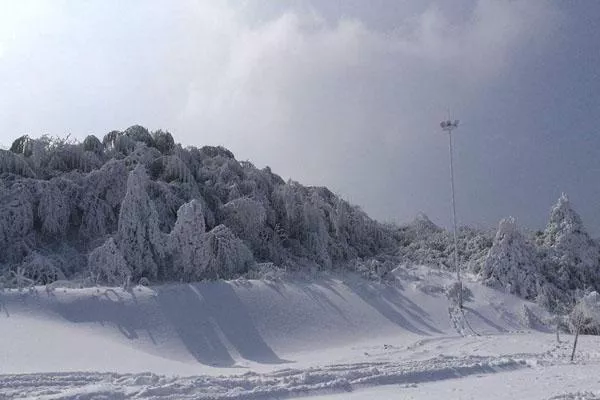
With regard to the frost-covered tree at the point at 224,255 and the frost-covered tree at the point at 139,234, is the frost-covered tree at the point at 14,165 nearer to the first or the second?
the frost-covered tree at the point at 139,234

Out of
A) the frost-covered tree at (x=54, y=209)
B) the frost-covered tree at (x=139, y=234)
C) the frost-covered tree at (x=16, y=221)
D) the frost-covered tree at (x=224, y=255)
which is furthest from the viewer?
the frost-covered tree at (x=54, y=209)

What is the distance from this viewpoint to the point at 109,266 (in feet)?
56.7

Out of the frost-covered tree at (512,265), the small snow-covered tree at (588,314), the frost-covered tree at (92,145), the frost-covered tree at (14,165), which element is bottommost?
the small snow-covered tree at (588,314)

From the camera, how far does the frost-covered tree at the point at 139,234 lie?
60.5 ft

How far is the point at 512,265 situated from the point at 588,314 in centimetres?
396

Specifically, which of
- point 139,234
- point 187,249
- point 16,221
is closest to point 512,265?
point 187,249

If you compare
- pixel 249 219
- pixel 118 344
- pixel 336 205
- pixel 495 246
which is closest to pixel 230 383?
pixel 118 344

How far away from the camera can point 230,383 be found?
1060cm

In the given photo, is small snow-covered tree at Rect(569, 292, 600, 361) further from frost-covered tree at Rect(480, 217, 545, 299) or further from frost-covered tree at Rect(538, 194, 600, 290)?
frost-covered tree at Rect(538, 194, 600, 290)

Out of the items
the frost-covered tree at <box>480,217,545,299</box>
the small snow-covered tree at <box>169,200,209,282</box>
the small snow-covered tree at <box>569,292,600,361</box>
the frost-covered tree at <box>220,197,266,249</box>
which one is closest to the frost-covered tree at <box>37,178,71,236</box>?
the small snow-covered tree at <box>169,200,209,282</box>

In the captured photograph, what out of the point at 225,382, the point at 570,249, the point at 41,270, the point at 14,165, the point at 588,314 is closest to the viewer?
the point at 225,382

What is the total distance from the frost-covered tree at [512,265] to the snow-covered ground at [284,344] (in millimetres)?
686

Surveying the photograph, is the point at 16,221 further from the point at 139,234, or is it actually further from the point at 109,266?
the point at 109,266

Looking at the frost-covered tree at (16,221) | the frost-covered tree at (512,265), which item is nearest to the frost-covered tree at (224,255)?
the frost-covered tree at (16,221)
